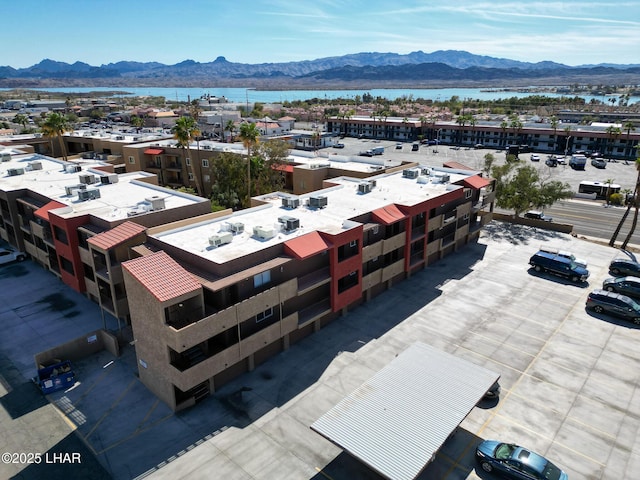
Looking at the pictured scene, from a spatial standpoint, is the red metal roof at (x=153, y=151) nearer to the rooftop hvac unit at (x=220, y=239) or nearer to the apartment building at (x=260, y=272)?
the apartment building at (x=260, y=272)

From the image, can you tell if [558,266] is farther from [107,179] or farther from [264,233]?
[107,179]

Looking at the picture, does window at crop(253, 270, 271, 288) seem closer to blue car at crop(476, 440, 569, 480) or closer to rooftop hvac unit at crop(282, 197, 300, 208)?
rooftop hvac unit at crop(282, 197, 300, 208)

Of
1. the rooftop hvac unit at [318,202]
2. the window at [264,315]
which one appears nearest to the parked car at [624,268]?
the rooftop hvac unit at [318,202]

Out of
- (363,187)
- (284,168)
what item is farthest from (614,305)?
(284,168)

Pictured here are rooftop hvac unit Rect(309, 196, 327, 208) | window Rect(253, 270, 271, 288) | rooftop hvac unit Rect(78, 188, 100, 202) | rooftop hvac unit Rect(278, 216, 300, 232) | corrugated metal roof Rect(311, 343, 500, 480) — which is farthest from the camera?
rooftop hvac unit Rect(78, 188, 100, 202)

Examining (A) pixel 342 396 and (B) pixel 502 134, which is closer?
(A) pixel 342 396

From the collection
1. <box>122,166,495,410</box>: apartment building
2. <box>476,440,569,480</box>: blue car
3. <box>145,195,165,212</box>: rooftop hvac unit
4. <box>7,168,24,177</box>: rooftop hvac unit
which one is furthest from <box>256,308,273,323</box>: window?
<box>7,168,24,177</box>: rooftop hvac unit
